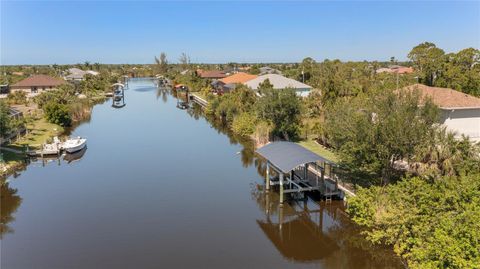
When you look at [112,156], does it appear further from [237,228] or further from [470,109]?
[470,109]

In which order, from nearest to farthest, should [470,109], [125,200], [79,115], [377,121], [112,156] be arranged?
[377,121]
[125,200]
[470,109]
[112,156]
[79,115]

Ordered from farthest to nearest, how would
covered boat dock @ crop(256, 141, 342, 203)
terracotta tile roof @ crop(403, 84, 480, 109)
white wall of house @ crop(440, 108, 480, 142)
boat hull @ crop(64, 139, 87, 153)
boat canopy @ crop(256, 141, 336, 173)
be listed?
boat hull @ crop(64, 139, 87, 153)
white wall of house @ crop(440, 108, 480, 142)
terracotta tile roof @ crop(403, 84, 480, 109)
covered boat dock @ crop(256, 141, 342, 203)
boat canopy @ crop(256, 141, 336, 173)

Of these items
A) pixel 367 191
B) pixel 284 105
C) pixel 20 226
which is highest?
pixel 284 105

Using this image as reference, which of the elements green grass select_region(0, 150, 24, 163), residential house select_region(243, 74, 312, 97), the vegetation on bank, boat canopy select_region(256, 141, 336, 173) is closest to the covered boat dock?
boat canopy select_region(256, 141, 336, 173)

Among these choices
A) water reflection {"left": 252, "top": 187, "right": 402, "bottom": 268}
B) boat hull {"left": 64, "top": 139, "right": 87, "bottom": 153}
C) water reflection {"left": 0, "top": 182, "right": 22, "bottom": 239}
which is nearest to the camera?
water reflection {"left": 252, "top": 187, "right": 402, "bottom": 268}

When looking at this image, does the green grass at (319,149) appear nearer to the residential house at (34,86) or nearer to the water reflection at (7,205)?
the water reflection at (7,205)

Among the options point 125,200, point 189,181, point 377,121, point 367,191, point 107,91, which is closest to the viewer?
point 367,191

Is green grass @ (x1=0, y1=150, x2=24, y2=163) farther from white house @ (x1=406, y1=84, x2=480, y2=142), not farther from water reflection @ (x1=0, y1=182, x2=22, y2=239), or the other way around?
white house @ (x1=406, y1=84, x2=480, y2=142)

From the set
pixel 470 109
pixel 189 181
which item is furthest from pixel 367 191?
→ pixel 470 109
